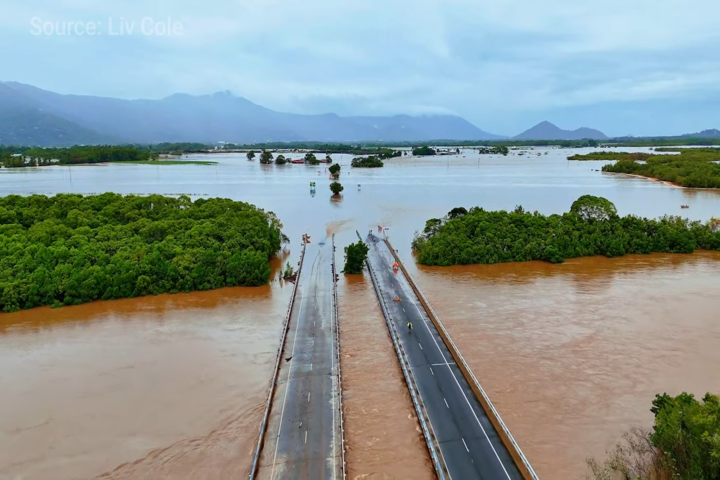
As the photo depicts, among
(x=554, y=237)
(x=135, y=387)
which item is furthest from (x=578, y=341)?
(x=135, y=387)

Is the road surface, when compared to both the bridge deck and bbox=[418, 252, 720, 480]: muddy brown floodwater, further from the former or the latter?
bbox=[418, 252, 720, 480]: muddy brown floodwater

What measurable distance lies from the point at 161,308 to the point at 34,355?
22.2 feet

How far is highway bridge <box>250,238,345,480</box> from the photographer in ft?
46.4

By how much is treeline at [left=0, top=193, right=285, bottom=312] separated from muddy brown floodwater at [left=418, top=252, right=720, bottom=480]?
13440 millimetres

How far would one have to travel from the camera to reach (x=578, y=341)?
2262cm

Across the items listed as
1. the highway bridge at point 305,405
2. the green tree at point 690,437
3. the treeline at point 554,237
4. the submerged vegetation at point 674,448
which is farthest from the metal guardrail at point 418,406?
the treeline at point 554,237

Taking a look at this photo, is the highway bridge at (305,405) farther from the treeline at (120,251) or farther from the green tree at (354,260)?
the treeline at (120,251)

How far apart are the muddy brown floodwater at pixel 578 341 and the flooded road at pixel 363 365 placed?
83 millimetres

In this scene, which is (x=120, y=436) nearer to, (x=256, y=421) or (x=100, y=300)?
(x=256, y=421)

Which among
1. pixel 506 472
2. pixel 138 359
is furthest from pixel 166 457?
pixel 506 472

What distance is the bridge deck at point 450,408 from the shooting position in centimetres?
1389

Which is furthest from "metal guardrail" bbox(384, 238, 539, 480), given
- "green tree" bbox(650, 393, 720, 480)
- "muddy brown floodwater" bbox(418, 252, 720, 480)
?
"green tree" bbox(650, 393, 720, 480)

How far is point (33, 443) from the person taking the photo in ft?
52.9

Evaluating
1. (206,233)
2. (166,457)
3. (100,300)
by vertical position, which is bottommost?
(166,457)
